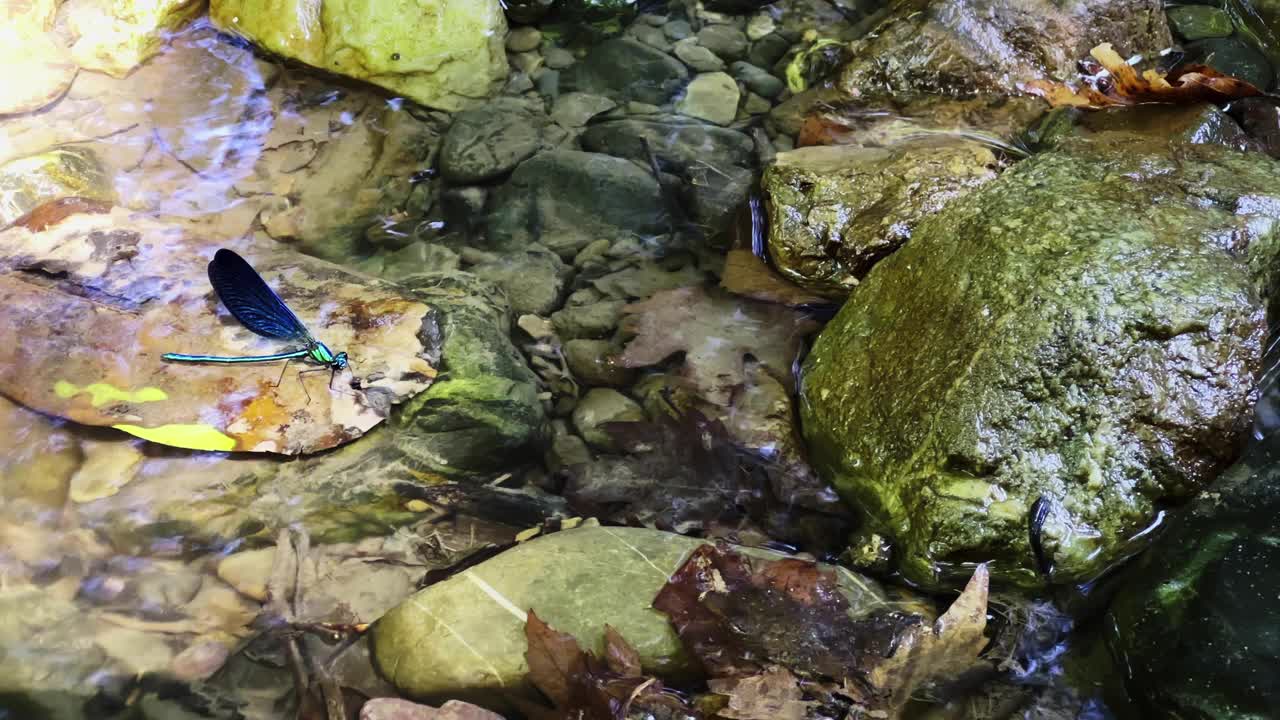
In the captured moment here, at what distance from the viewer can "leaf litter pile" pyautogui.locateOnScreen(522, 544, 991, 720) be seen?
7.61 ft

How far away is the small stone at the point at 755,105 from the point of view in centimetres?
439

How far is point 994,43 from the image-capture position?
4.11 m

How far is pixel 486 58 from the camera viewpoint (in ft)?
14.6

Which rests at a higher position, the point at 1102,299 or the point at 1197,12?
the point at 1197,12

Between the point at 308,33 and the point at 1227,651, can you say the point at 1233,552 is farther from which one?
the point at 308,33

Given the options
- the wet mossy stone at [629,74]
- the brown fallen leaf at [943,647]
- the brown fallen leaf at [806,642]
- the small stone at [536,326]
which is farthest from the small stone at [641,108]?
the brown fallen leaf at [943,647]

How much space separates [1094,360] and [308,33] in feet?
12.5

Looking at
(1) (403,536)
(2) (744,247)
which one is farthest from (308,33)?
(1) (403,536)

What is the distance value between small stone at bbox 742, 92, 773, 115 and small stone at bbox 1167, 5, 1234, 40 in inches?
82.5

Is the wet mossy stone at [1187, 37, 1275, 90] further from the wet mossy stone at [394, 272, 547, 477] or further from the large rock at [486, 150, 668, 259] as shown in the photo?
the wet mossy stone at [394, 272, 547, 477]

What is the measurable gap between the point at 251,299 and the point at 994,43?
139 inches

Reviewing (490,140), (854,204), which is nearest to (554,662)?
(854,204)

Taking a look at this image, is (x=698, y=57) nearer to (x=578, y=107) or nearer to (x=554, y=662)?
(x=578, y=107)

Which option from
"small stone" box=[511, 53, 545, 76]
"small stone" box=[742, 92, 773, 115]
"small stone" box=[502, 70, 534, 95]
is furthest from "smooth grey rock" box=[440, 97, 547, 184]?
"small stone" box=[742, 92, 773, 115]
